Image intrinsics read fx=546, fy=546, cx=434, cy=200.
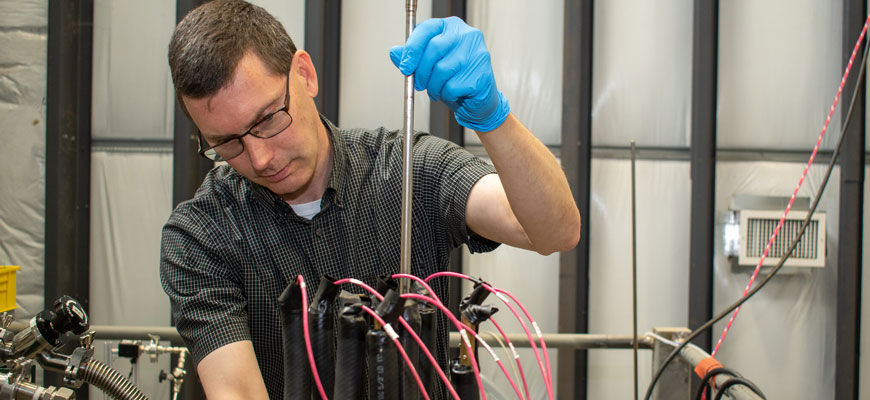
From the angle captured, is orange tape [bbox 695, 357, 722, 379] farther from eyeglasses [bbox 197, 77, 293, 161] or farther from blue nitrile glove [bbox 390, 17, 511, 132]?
eyeglasses [bbox 197, 77, 293, 161]

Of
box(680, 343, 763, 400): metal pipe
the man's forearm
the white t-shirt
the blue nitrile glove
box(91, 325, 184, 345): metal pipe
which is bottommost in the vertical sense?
box(91, 325, 184, 345): metal pipe

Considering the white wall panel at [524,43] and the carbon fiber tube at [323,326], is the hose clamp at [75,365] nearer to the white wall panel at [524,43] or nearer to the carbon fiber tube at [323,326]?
the carbon fiber tube at [323,326]

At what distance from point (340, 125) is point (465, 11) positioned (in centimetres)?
71

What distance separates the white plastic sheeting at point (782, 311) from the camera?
7.39 ft

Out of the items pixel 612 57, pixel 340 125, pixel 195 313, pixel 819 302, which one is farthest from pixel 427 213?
pixel 819 302

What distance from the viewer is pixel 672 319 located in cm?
232

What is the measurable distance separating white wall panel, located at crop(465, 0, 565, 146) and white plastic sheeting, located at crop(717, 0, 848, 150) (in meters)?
0.68

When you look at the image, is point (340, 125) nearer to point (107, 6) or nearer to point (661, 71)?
point (107, 6)

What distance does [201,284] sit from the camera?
1040 mm

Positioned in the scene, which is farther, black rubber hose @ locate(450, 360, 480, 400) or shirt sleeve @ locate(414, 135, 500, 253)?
shirt sleeve @ locate(414, 135, 500, 253)

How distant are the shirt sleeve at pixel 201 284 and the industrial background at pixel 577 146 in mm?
1244

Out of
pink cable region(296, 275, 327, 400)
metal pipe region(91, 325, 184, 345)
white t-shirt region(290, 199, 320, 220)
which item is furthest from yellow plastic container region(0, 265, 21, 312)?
pink cable region(296, 275, 327, 400)

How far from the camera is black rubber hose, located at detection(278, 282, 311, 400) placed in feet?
1.82

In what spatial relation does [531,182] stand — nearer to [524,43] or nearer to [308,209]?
[308,209]
